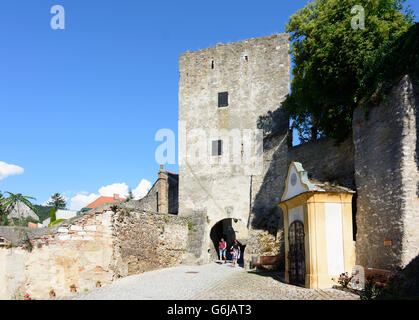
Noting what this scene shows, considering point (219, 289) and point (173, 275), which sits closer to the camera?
point (219, 289)

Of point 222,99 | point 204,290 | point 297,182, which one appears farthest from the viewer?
point 222,99

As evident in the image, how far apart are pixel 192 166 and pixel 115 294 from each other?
541 inches

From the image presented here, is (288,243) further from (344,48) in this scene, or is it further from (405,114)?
(344,48)

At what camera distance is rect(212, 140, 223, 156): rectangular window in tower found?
23922mm

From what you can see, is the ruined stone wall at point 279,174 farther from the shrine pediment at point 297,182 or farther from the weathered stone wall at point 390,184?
the shrine pediment at point 297,182

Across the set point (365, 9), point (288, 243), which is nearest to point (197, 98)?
point (365, 9)

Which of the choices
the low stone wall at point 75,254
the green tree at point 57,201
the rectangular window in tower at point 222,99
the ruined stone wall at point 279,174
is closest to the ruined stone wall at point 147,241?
the low stone wall at point 75,254

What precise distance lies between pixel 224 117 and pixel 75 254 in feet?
46.4

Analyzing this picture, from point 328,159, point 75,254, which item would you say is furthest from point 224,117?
point 75,254

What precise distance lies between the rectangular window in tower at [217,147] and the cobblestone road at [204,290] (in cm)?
1023

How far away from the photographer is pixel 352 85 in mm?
14258

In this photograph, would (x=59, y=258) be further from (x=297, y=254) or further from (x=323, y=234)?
(x=323, y=234)

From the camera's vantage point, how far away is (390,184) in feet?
36.2
